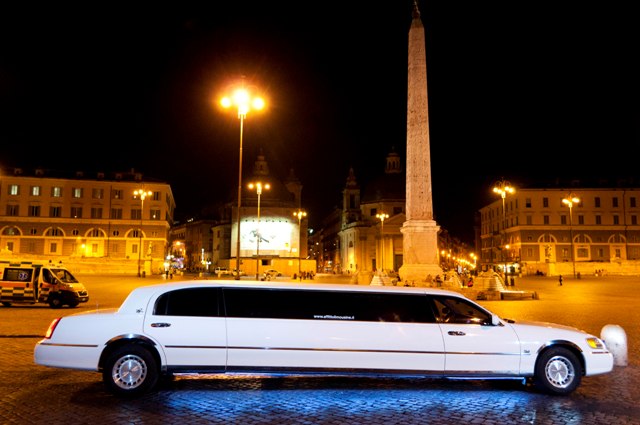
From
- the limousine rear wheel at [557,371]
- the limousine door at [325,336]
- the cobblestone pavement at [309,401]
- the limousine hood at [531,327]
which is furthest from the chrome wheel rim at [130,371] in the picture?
the limousine rear wheel at [557,371]

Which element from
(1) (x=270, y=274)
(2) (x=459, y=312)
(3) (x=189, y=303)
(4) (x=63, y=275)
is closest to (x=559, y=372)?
(2) (x=459, y=312)

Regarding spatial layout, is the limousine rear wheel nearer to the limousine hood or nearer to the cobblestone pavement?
the cobblestone pavement

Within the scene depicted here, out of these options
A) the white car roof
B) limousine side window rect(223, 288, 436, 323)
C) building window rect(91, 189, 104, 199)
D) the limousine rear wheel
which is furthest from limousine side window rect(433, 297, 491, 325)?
building window rect(91, 189, 104, 199)

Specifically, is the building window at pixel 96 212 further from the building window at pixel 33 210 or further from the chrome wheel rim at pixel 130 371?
the chrome wheel rim at pixel 130 371

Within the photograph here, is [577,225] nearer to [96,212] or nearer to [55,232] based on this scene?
[96,212]

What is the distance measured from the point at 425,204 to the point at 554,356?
21004mm

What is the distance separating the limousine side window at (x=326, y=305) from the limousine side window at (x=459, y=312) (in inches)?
8.7

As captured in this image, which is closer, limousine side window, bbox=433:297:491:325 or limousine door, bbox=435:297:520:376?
limousine door, bbox=435:297:520:376

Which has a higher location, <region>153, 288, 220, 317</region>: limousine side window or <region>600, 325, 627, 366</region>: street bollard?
<region>153, 288, 220, 317</region>: limousine side window

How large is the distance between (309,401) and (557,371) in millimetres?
3680

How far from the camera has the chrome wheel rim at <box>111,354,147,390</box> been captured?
7441 millimetres

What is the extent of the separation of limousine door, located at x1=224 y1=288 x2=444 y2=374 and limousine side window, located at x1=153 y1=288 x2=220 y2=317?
21 cm

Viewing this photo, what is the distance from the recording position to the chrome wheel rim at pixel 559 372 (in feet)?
25.7

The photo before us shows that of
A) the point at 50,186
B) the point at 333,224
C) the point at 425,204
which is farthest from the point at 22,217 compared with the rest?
the point at 333,224
